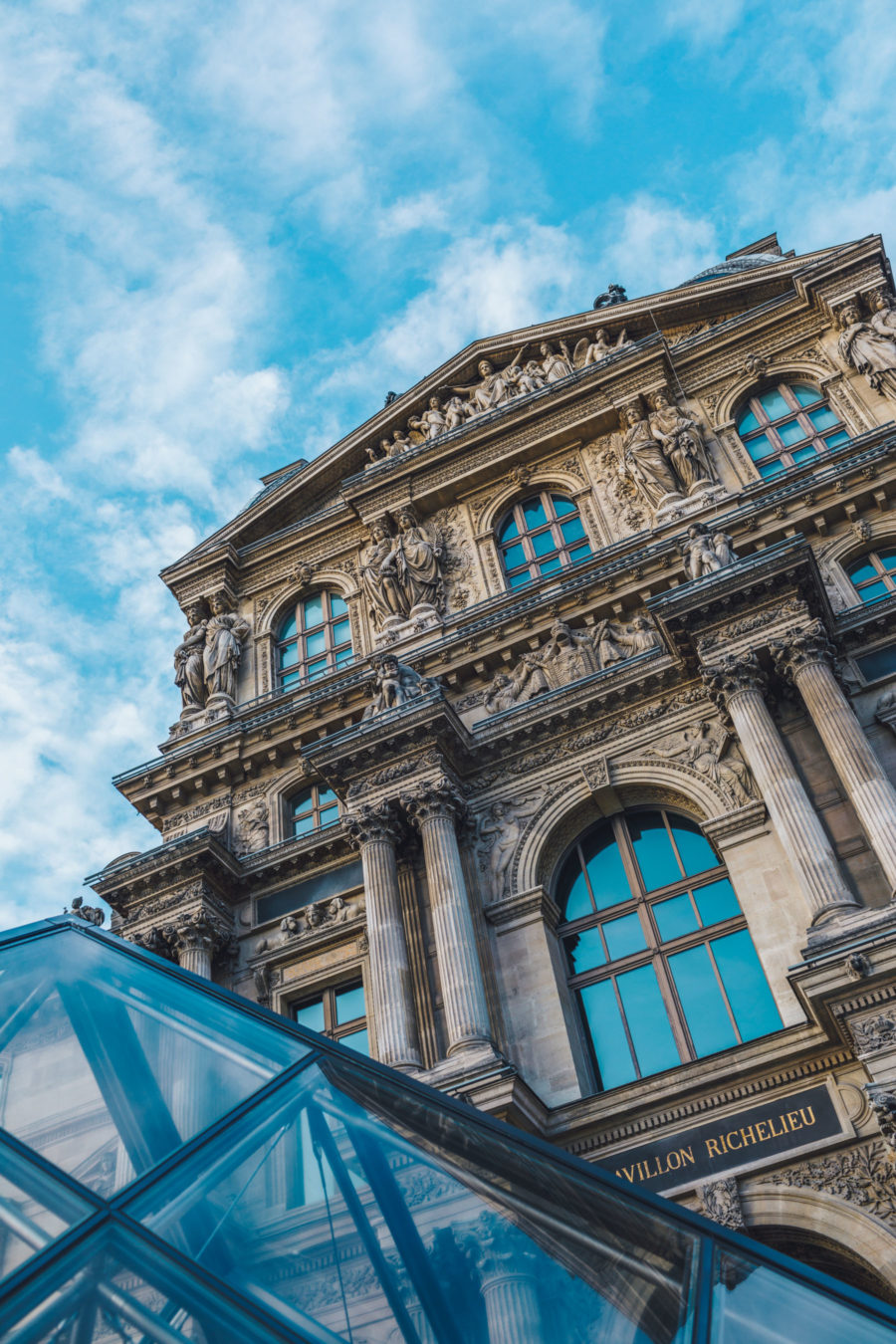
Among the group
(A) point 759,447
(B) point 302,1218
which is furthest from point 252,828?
(B) point 302,1218

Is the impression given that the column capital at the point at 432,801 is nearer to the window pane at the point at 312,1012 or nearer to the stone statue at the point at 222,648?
the window pane at the point at 312,1012

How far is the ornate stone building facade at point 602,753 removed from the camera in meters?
12.1

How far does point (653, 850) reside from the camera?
51.3 ft

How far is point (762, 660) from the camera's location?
1496 cm

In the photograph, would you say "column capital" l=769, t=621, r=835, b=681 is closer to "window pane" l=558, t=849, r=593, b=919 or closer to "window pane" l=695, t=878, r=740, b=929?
"window pane" l=695, t=878, r=740, b=929

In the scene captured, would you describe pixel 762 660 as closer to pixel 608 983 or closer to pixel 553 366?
Answer: pixel 608 983

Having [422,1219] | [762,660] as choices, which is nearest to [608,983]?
[762,660]

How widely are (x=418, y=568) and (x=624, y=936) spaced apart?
29.2 ft

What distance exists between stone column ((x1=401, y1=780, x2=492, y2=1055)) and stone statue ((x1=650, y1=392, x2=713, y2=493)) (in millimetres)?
7740

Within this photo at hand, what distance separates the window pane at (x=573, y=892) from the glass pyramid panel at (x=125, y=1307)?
11.8 metres

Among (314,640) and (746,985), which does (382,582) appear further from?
(746,985)

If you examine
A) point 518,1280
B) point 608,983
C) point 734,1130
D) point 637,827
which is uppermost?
point 637,827

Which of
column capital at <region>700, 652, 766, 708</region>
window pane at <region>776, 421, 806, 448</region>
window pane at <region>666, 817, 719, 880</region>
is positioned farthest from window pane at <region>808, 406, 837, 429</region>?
window pane at <region>666, 817, 719, 880</region>

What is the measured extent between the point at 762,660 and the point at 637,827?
2.92 m
